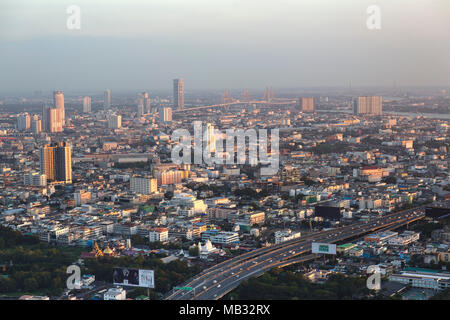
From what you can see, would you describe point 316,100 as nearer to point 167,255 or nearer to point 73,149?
point 73,149

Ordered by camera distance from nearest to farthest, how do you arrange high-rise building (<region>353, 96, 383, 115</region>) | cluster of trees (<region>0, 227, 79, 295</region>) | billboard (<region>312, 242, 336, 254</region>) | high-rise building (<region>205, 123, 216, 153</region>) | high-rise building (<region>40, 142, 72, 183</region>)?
1. cluster of trees (<region>0, 227, 79, 295</region>)
2. billboard (<region>312, 242, 336, 254</region>)
3. high-rise building (<region>40, 142, 72, 183</region>)
4. high-rise building (<region>205, 123, 216, 153</region>)
5. high-rise building (<region>353, 96, 383, 115</region>)

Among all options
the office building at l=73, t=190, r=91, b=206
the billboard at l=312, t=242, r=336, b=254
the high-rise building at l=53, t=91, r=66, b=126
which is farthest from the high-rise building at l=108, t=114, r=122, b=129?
the billboard at l=312, t=242, r=336, b=254

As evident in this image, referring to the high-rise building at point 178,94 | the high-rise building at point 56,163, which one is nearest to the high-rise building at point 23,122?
the high-rise building at point 178,94

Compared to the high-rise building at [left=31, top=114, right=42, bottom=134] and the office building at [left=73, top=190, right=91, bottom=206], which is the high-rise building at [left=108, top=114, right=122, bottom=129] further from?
the office building at [left=73, top=190, right=91, bottom=206]

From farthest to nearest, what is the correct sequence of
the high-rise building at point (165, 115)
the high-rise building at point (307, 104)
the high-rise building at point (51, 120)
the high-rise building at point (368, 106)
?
the high-rise building at point (307, 104), the high-rise building at point (368, 106), the high-rise building at point (165, 115), the high-rise building at point (51, 120)

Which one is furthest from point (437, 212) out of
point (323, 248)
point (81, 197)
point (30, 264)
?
point (81, 197)

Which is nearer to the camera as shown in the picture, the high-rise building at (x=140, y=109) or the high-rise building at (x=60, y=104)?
the high-rise building at (x=60, y=104)

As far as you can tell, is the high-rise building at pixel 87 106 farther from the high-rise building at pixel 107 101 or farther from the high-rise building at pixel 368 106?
the high-rise building at pixel 368 106

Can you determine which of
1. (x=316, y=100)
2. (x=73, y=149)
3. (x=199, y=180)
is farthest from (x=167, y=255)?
(x=316, y=100)
